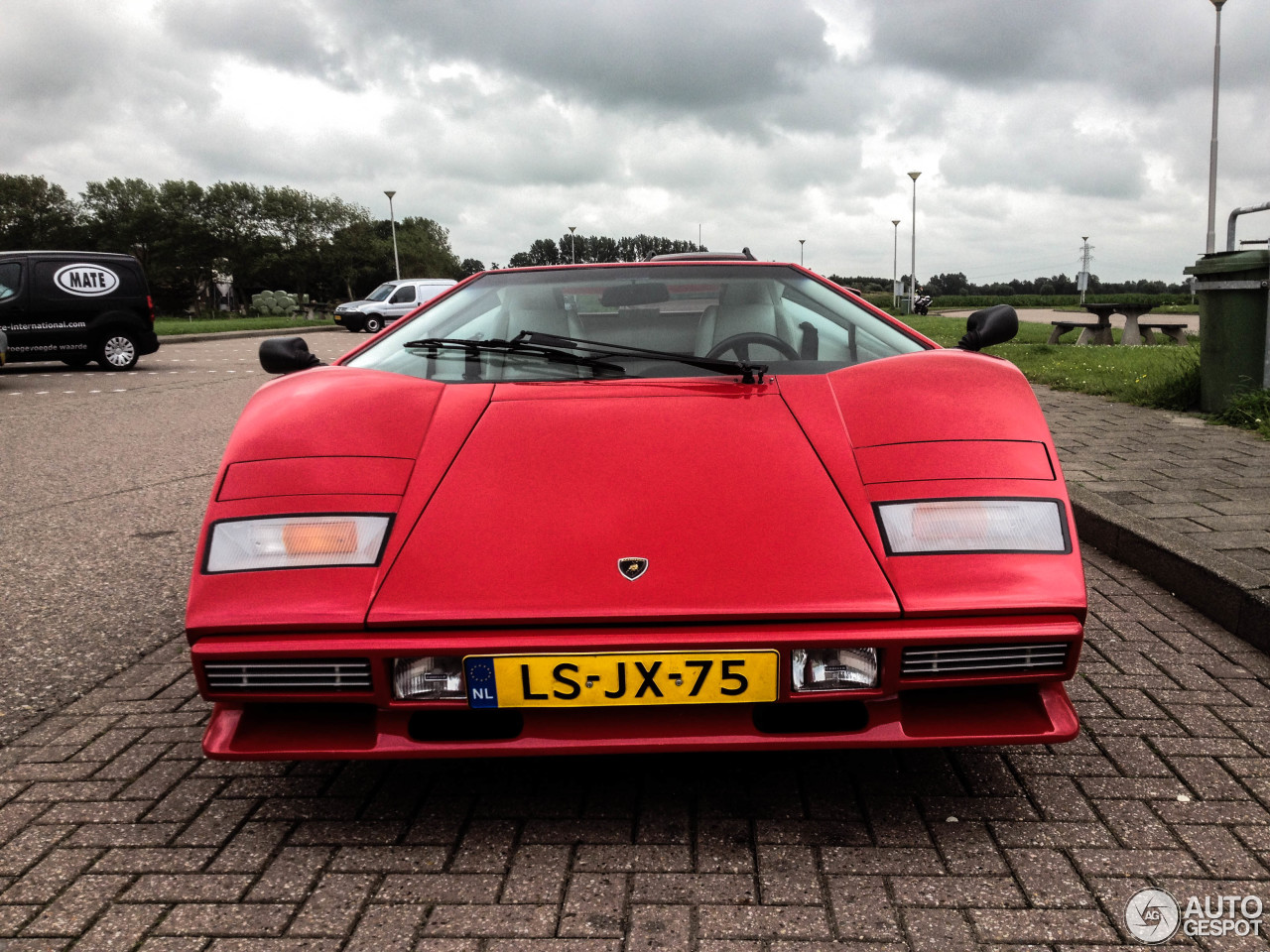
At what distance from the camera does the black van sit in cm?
1318

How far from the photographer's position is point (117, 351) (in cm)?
1418

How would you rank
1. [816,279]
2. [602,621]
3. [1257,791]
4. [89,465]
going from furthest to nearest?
[89,465], [816,279], [1257,791], [602,621]

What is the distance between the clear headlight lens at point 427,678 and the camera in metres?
1.78

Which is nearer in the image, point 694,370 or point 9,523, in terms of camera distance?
point 694,370

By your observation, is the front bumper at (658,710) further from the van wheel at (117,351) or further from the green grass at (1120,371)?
the van wheel at (117,351)

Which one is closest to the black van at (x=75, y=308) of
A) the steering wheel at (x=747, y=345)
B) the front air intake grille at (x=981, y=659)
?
the steering wheel at (x=747, y=345)

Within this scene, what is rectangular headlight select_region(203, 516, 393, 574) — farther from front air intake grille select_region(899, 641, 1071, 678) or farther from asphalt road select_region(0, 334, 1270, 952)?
front air intake grille select_region(899, 641, 1071, 678)

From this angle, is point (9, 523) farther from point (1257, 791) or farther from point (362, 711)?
point (1257, 791)

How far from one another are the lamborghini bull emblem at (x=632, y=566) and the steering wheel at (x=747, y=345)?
947 millimetres

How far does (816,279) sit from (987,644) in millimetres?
1424

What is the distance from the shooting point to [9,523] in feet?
16.3

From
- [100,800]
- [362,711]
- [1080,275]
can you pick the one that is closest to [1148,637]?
[362,711]

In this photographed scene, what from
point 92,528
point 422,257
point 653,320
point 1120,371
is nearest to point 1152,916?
point 653,320

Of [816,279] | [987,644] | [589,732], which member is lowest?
[589,732]
